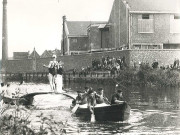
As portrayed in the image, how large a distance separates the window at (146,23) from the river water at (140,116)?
953cm

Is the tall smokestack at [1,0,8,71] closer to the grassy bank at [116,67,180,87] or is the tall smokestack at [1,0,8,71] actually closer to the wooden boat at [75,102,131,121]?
the grassy bank at [116,67,180,87]

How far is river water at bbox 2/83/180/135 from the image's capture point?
16000 millimetres

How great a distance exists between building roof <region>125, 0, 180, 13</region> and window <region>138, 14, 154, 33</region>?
854 millimetres

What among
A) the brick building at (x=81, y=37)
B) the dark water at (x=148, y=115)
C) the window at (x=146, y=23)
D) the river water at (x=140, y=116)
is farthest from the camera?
the brick building at (x=81, y=37)

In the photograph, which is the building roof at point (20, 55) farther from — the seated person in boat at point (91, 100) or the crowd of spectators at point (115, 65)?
the seated person in boat at point (91, 100)

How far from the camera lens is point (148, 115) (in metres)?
20.7

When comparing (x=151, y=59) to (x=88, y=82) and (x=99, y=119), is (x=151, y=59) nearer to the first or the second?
(x=88, y=82)

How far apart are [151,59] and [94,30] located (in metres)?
15.8

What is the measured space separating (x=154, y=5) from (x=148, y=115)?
918 inches

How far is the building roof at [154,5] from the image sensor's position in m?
41.2

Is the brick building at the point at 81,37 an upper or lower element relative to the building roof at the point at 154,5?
lower

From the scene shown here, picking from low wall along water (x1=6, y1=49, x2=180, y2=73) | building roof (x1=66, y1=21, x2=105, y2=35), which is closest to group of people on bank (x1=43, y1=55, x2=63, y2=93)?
low wall along water (x1=6, y1=49, x2=180, y2=73)

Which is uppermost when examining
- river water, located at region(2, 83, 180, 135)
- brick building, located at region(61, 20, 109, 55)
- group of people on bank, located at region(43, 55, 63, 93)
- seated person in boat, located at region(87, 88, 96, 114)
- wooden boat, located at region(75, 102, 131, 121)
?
brick building, located at region(61, 20, 109, 55)

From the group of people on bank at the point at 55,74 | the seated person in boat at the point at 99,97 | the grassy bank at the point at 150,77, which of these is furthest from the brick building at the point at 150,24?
the seated person in boat at the point at 99,97
